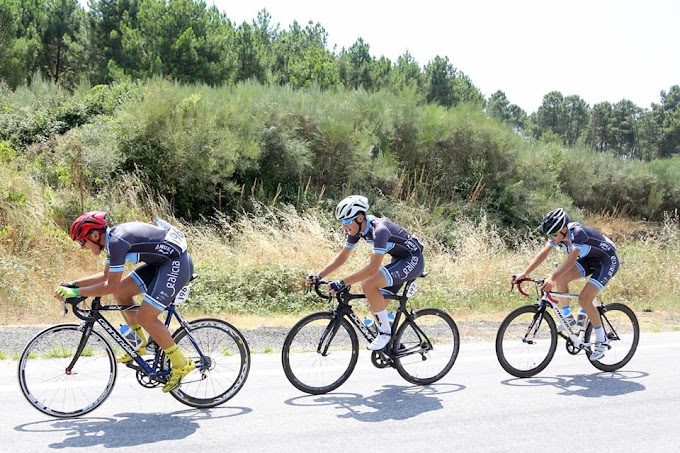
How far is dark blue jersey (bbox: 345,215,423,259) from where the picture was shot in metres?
7.14

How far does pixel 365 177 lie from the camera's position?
21.9 m

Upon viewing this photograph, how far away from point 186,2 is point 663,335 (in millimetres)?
30662

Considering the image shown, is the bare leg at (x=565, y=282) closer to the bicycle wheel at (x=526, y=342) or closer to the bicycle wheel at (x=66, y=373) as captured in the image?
the bicycle wheel at (x=526, y=342)

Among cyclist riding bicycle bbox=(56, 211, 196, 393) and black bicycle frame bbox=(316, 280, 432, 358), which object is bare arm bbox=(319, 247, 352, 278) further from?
cyclist riding bicycle bbox=(56, 211, 196, 393)

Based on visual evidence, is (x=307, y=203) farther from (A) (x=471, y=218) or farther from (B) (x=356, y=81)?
(B) (x=356, y=81)

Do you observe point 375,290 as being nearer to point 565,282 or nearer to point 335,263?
point 335,263

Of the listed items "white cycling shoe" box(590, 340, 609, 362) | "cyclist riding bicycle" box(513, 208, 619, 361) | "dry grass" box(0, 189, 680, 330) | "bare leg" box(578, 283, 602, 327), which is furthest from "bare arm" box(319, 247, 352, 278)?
"dry grass" box(0, 189, 680, 330)

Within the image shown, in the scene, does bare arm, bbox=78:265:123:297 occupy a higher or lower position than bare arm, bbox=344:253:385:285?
lower

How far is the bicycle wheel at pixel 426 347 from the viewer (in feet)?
24.5

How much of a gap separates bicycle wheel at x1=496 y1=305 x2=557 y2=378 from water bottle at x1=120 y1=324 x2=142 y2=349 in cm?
409

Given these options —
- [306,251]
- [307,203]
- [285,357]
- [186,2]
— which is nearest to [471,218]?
[307,203]

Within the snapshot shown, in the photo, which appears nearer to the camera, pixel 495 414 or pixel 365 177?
pixel 495 414

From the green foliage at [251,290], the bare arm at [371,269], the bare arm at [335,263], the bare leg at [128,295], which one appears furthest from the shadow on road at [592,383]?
the green foliage at [251,290]

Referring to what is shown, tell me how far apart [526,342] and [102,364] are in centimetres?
475
